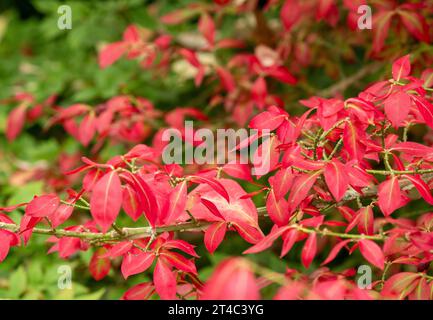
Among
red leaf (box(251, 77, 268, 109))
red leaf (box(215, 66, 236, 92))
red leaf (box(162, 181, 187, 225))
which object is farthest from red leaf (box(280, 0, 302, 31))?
red leaf (box(162, 181, 187, 225))

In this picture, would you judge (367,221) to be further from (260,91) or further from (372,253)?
(260,91)

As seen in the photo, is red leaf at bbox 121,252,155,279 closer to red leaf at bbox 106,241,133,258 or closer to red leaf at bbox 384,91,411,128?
red leaf at bbox 106,241,133,258

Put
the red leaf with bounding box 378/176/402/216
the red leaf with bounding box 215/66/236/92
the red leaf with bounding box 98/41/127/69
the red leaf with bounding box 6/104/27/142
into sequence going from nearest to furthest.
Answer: the red leaf with bounding box 378/176/402/216, the red leaf with bounding box 98/41/127/69, the red leaf with bounding box 215/66/236/92, the red leaf with bounding box 6/104/27/142

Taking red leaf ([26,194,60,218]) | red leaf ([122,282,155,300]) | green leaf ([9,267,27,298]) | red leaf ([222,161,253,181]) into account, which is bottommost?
green leaf ([9,267,27,298])

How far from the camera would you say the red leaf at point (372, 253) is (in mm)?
890

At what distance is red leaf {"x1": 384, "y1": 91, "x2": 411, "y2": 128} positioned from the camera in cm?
103

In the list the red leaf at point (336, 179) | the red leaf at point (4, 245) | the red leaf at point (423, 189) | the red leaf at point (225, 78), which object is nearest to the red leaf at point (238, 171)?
the red leaf at point (336, 179)

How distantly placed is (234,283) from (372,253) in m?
0.36

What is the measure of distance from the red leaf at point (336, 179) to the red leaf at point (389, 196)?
0.26ft

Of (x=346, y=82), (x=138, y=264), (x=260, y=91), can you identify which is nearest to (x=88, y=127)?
(x=260, y=91)

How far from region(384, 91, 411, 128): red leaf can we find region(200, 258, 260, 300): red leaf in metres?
0.52

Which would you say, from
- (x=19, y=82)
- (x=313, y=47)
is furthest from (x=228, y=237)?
(x=19, y=82)

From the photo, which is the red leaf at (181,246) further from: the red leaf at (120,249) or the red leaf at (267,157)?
the red leaf at (267,157)

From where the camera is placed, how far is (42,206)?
3.51 ft
